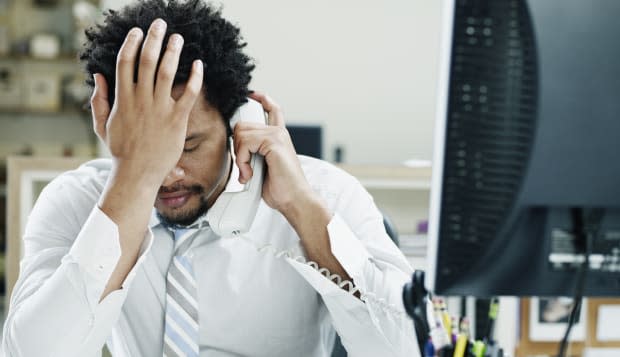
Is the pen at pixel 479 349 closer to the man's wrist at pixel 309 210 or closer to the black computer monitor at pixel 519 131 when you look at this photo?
the black computer monitor at pixel 519 131

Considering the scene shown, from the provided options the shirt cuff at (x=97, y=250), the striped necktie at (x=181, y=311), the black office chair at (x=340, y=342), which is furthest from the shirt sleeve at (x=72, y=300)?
the black office chair at (x=340, y=342)

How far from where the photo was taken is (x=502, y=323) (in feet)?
6.31

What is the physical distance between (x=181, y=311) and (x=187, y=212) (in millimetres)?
148

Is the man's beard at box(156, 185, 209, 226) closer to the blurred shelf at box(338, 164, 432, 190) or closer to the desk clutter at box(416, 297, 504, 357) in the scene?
the desk clutter at box(416, 297, 504, 357)

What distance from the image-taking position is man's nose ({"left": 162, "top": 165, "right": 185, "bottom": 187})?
1.03m

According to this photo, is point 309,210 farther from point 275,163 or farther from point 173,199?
point 173,199

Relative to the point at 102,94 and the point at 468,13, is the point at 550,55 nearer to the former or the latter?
the point at 468,13

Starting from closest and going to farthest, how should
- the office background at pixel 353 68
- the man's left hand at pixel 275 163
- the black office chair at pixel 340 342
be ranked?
the man's left hand at pixel 275 163 < the black office chair at pixel 340 342 < the office background at pixel 353 68

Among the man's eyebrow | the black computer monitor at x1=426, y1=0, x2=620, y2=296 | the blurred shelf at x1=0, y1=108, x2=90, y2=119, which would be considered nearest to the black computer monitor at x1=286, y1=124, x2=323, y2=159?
the man's eyebrow

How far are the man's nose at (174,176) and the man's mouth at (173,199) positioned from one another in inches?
0.7

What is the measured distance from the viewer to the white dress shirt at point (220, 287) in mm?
874

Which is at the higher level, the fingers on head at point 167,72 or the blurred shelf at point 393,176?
the fingers on head at point 167,72

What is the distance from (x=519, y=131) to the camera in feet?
1.86

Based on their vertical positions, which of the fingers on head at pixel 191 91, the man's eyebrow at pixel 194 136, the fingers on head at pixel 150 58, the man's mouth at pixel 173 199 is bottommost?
the man's mouth at pixel 173 199
